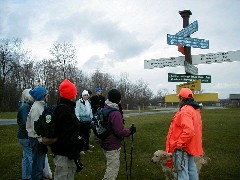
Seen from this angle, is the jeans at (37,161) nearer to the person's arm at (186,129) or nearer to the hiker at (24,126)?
the hiker at (24,126)

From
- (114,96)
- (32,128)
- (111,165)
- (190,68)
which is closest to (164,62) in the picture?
(190,68)

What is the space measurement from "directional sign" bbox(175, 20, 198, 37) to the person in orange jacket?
139 inches

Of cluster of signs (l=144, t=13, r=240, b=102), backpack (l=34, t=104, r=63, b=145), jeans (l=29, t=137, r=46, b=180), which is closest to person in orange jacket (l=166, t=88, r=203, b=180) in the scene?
backpack (l=34, t=104, r=63, b=145)

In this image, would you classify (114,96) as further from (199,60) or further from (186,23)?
(186,23)

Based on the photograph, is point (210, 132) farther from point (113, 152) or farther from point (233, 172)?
point (113, 152)

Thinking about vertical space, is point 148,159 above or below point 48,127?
below

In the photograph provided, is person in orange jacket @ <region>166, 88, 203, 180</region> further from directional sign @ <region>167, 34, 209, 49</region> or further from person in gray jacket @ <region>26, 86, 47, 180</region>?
directional sign @ <region>167, 34, 209, 49</region>

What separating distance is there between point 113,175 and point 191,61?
4.80m

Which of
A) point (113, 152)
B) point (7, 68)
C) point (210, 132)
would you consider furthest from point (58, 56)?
point (113, 152)

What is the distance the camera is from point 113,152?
6090 mm

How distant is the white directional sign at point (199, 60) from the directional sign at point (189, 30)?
0.70 meters

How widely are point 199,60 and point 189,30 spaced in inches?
37.4

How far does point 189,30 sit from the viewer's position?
30.1 ft

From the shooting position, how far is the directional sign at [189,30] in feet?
29.4
